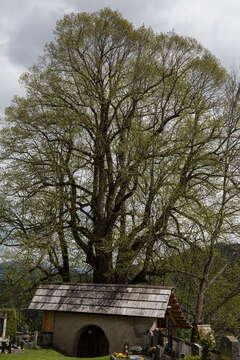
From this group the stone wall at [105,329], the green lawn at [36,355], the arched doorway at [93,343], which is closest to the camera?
the green lawn at [36,355]

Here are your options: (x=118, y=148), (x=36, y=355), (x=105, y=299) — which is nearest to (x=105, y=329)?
(x=105, y=299)

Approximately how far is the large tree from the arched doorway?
2.50m

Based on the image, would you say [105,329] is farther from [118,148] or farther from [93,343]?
[118,148]

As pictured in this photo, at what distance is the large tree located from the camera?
76.0ft

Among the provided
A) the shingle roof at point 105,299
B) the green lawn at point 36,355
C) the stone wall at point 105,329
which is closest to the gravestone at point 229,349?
the green lawn at point 36,355

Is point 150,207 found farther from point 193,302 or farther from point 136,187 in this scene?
point 193,302

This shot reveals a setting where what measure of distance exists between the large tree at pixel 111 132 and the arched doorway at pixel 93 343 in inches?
98.3

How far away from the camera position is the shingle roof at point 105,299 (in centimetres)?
1931

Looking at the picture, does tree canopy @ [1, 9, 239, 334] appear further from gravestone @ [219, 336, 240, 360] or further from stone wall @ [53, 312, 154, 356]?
gravestone @ [219, 336, 240, 360]

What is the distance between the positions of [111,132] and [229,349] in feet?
51.1

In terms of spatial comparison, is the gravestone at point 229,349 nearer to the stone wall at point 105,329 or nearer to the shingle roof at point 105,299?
the shingle roof at point 105,299

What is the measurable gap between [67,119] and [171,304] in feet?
32.4

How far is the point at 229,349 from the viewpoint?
37.3 ft

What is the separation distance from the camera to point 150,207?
22750 millimetres
